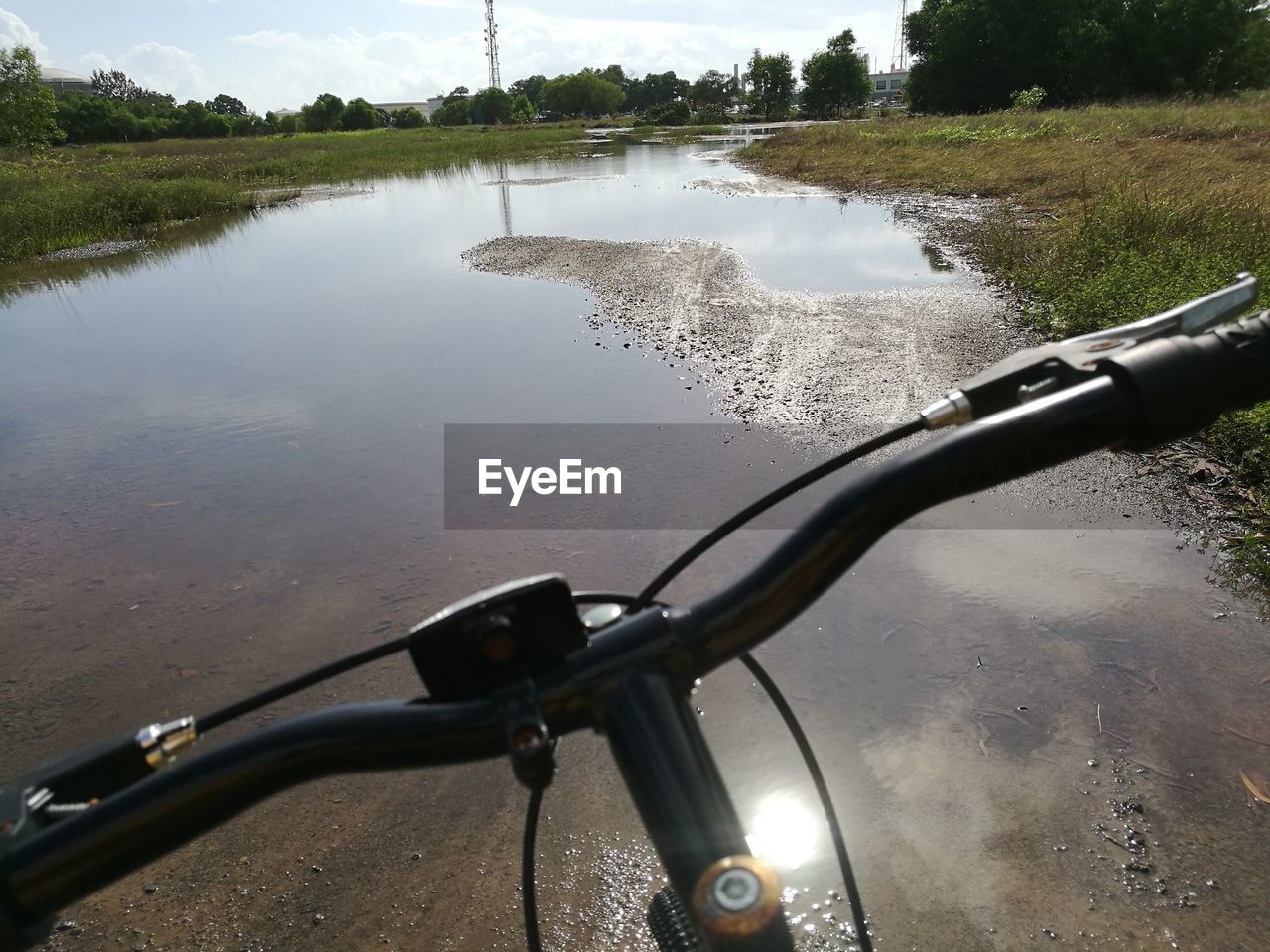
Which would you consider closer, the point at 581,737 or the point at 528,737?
the point at 528,737

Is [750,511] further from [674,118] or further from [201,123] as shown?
[201,123]

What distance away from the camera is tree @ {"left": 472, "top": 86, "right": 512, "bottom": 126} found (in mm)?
86000

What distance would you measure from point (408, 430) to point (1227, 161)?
14428 millimetres

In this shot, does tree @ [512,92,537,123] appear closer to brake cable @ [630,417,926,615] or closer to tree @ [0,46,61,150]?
tree @ [0,46,61,150]

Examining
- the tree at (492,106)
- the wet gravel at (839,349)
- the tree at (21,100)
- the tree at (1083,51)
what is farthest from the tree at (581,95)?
the wet gravel at (839,349)

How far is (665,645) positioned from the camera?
29.8 inches

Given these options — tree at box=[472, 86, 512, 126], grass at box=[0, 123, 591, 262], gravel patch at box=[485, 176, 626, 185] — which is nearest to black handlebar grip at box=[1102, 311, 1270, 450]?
grass at box=[0, 123, 591, 262]

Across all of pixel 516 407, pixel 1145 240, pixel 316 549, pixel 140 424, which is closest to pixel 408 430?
pixel 516 407

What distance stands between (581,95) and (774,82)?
1194 inches

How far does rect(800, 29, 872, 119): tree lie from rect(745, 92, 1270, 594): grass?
4774cm

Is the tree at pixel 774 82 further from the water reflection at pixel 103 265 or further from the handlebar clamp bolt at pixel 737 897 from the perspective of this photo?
the handlebar clamp bolt at pixel 737 897

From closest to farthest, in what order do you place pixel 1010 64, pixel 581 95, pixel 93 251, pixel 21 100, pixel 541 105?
1. pixel 93 251
2. pixel 21 100
3. pixel 1010 64
4. pixel 581 95
5. pixel 541 105

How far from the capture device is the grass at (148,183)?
16781 millimetres

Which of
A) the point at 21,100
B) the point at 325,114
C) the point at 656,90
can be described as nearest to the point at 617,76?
the point at 656,90
